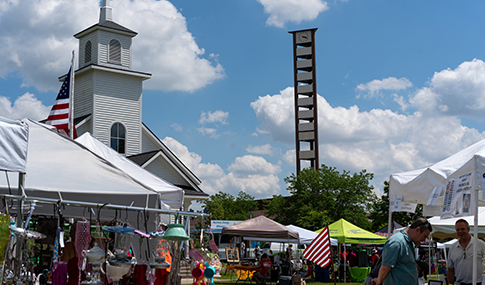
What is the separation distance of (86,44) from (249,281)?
16.3m

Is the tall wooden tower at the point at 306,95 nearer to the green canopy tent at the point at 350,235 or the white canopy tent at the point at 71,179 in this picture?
the green canopy tent at the point at 350,235

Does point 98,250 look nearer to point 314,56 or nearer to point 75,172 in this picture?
point 75,172

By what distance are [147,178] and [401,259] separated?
20.0ft

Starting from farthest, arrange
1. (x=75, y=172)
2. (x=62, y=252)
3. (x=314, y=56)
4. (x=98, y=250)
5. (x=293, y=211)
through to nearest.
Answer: (x=314, y=56), (x=293, y=211), (x=75, y=172), (x=62, y=252), (x=98, y=250)

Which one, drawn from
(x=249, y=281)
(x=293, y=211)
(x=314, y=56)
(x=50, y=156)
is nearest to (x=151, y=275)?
(x=50, y=156)

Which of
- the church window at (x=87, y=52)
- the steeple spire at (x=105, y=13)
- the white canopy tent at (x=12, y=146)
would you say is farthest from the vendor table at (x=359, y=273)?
the white canopy tent at (x=12, y=146)

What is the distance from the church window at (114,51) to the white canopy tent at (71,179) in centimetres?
2049

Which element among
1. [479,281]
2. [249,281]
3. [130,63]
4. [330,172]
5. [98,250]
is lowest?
[249,281]

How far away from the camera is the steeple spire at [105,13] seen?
31013 millimetres

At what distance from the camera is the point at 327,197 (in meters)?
47.2

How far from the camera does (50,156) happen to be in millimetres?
9047

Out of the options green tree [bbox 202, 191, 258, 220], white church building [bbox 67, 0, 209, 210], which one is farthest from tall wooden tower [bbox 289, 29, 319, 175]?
white church building [bbox 67, 0, 209, 210]

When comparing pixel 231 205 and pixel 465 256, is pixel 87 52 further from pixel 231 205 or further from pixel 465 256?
pixel 231 205

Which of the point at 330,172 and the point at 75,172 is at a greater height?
the point at 330,172
